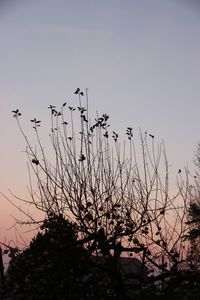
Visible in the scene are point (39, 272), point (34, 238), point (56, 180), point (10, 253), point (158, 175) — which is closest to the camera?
point (39, 272)

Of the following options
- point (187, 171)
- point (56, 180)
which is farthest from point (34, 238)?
point (187, 171)

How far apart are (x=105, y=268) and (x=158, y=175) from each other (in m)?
3.70

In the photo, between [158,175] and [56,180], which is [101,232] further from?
[158,175]

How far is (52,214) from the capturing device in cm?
950

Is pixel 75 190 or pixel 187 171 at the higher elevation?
pixel 187 171

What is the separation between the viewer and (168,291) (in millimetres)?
7613

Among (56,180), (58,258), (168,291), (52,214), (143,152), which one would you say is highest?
(143,152)

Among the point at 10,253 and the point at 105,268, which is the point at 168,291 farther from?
the point at 10,253

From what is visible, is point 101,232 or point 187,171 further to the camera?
point 187,171

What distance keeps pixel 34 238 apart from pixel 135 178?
5.32 meters

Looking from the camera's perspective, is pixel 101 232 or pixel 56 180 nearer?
pixel 101 232

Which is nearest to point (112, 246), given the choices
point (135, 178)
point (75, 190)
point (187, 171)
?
point (75, 190)

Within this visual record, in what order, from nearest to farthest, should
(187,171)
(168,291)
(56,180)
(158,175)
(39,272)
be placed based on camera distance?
(168,291)
(39,272)
(56,180)
(158,175)
(187,171)

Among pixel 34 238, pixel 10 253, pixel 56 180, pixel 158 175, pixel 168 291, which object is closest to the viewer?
pixel 168 291
